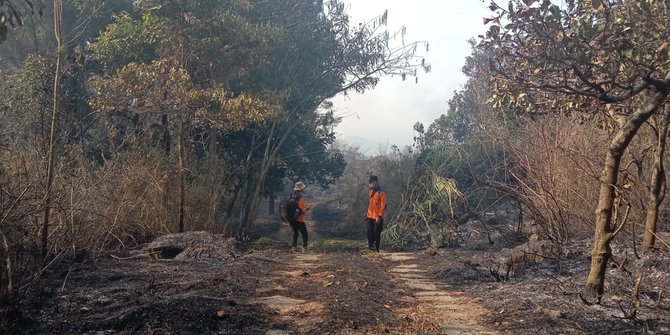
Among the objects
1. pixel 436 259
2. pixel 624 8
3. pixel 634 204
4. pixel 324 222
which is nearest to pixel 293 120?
pixel 324 222

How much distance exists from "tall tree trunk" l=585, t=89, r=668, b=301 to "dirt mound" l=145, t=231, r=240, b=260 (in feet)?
22.5

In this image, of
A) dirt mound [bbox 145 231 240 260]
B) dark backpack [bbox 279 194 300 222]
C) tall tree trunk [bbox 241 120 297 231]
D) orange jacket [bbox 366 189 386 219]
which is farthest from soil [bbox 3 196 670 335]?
tall tree trunk [bbox 241 120 297 231]

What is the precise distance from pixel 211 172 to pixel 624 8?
1125 cm

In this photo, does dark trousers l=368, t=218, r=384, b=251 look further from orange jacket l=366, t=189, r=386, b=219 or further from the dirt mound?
the dirt mound

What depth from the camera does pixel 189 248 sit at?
38.1 feet

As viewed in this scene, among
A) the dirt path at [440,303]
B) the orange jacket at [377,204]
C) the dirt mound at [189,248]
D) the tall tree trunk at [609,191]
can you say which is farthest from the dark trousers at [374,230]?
the tall tree trunk at [609,191]

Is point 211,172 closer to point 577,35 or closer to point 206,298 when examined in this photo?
point 206,298

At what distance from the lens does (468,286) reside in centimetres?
897

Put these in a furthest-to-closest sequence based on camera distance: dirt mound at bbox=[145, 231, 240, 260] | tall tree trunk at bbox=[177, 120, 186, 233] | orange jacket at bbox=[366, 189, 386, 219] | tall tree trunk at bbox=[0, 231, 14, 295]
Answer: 1. orange jacket at bbox=[366, 189, 386, 219]
2. tall tree trunk at bbox=[177, 120, 186, 233]
3. dirt mound at bbox=[145, 231, 240, 260]
4. tall tree trunk at bbox=[0, 231, 14, 295]

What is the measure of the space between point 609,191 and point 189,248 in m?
7.87

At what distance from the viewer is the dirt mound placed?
11.4 m

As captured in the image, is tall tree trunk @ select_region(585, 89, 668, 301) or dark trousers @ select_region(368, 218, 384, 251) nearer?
tall tree trunk @ select_region(585, 89, 668, 301)

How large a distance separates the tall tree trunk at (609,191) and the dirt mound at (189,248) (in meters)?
6.86

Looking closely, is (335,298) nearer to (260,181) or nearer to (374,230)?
(374,230)
